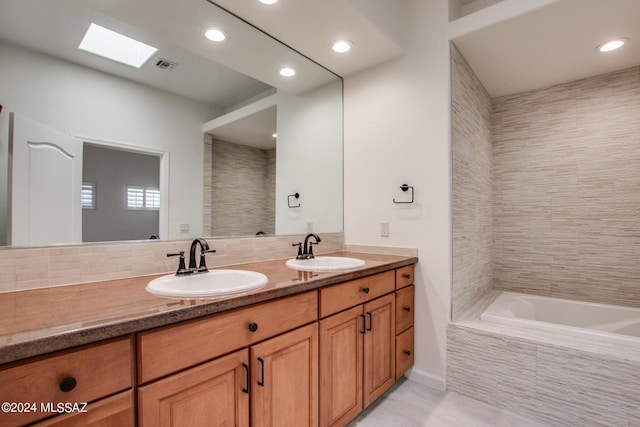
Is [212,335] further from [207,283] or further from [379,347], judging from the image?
[379,347]

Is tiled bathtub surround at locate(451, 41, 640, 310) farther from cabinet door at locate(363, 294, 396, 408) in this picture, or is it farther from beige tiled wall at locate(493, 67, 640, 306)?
cabinet door at locate(363, 294, 396, 408)

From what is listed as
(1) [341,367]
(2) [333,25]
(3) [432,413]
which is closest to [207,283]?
(1) [341,367]

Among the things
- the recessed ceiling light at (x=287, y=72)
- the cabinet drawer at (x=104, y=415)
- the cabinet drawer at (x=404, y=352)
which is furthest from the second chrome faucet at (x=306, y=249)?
the cabinet drawer at (x=104, y=415)

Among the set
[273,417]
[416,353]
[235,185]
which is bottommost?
[416,353]

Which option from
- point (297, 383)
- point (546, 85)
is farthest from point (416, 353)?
Result: point (546, 85)

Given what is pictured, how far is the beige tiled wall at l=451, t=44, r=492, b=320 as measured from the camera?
2121mm

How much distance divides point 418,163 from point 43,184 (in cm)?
202

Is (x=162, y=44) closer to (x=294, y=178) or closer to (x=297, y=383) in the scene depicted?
(x=294, y=178)

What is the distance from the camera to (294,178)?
88.4 inches

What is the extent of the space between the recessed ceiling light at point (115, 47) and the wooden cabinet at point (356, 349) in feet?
4.58

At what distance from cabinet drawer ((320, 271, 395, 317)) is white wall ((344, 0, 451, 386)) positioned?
40 cm

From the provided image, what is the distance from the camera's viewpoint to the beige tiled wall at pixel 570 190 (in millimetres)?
2389

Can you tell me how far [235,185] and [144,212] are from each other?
1.72ft

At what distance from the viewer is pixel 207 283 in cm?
139
